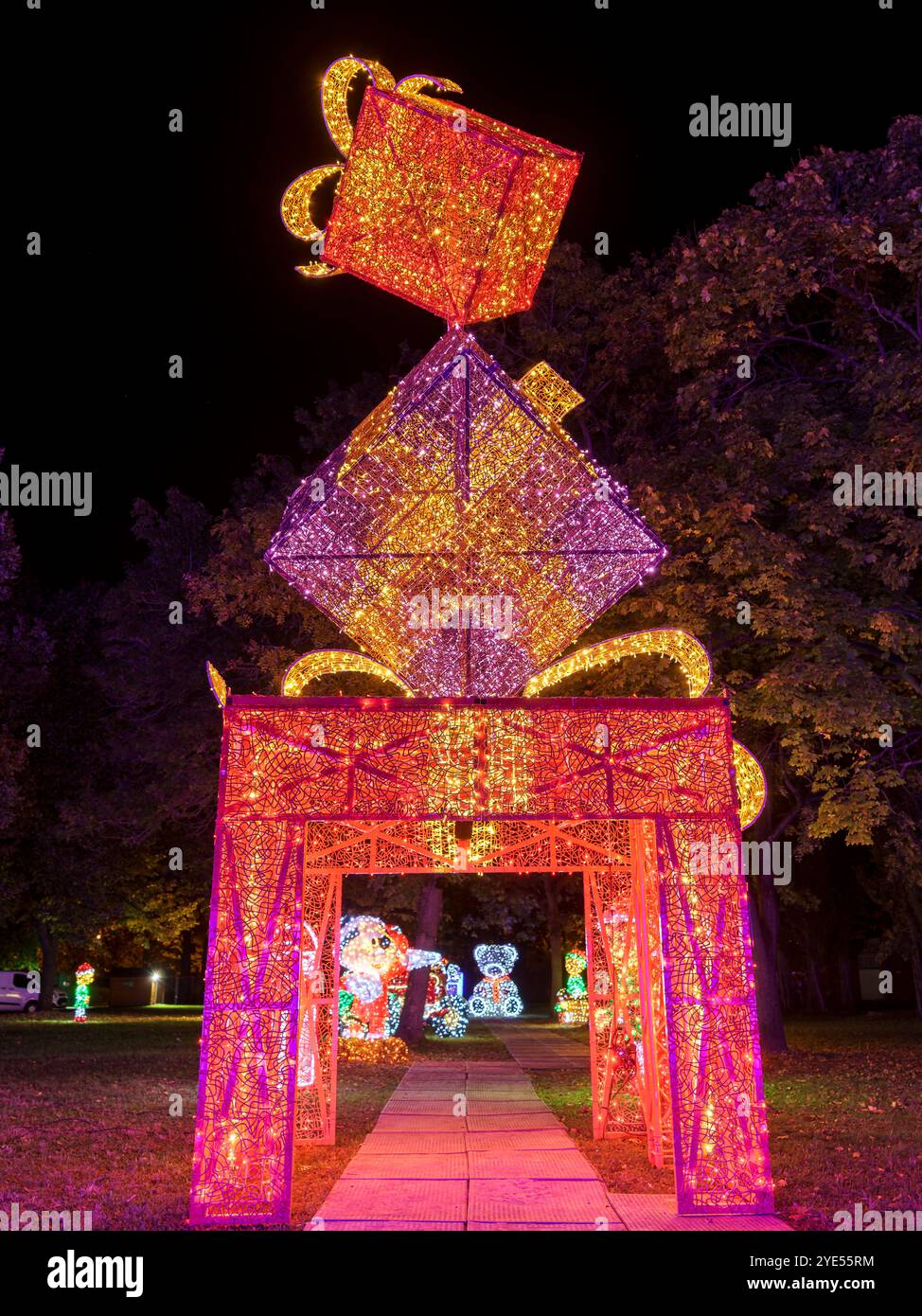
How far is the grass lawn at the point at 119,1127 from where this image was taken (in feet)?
24.7

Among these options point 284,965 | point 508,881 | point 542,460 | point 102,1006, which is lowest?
point 102,1006

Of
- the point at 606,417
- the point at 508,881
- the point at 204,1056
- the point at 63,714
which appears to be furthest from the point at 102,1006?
the point at 204,1056

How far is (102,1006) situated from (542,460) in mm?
45396

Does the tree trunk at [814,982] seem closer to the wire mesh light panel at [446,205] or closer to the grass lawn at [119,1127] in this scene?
the grass lawn at [119,1127]

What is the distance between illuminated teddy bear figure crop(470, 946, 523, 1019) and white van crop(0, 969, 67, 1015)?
15236 mm

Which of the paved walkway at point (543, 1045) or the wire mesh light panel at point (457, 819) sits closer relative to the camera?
the wire mesh light panel at point (457, 819)

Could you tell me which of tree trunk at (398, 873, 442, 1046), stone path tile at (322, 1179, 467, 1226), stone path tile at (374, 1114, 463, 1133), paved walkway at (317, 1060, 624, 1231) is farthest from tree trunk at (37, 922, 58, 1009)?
stone path tile at (322, 1179, 467, 1226)

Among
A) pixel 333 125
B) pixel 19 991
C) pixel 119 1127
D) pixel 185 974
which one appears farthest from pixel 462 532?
pixel 185 974

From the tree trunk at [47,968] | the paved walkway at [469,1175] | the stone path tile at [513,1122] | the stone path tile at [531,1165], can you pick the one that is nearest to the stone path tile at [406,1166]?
the paved walkway at [469,1175]

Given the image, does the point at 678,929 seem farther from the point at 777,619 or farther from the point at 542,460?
the point at 777,619

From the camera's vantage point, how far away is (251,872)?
24.0ft

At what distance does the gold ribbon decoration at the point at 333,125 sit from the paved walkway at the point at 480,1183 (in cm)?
679

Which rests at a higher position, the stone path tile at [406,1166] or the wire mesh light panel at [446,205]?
the wire mesh light panel at [446,205]

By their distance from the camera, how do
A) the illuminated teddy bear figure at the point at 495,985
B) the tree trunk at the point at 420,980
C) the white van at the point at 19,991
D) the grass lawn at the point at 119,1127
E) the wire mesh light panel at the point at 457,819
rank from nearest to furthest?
the wire mesh light panel at the point at 457,819 → the grass lawn at the point at 119,1127 → the tree trunk at the point at 420,980 → the illuminated teddy bear figure at the point at 495,985 → the white van at the point at 19,991
